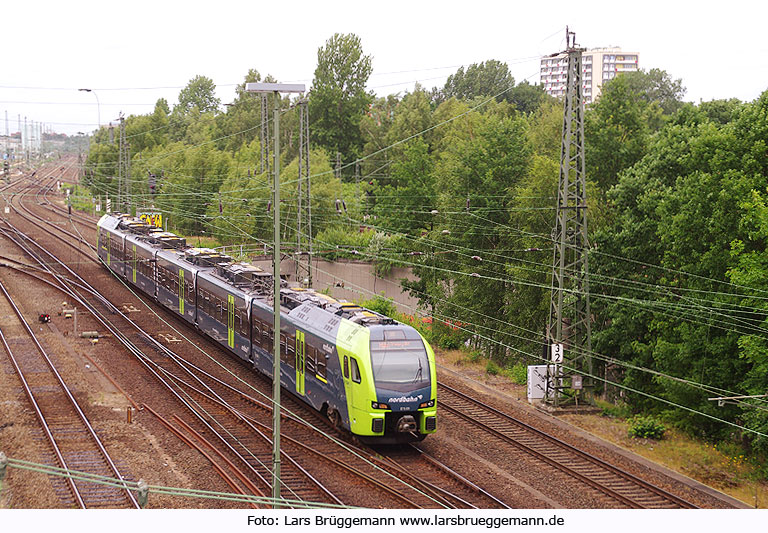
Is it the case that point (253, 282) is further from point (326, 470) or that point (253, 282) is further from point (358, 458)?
point (326, 470)

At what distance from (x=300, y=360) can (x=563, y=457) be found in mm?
8581

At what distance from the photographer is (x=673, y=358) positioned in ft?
86.9

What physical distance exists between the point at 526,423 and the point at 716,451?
19.7ft

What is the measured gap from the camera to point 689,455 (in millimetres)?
24922

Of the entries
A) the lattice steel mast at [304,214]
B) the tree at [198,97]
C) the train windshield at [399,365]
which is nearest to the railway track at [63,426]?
the train windshield at [399,365]

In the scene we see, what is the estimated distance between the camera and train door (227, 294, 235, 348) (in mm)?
31383

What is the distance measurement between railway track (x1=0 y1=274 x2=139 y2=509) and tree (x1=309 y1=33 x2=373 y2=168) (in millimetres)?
Result: 62364

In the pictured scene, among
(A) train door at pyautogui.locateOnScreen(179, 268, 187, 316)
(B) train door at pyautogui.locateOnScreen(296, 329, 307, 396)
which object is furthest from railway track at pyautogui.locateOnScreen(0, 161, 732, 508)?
(A) train door at pyautogui.locateOnScreen(179, 268, 187, 316)

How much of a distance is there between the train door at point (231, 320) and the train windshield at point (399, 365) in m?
11.0

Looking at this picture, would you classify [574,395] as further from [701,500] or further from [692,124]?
[692,124]

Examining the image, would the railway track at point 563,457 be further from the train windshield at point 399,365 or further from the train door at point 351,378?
the train door at point 351,378

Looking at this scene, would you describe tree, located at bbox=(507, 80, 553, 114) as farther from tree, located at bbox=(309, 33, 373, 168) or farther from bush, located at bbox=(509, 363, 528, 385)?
bush, located at bbox=(509, 363, 528, 385)

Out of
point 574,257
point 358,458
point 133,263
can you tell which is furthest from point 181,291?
point 574,257

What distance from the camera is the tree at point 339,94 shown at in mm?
95062
